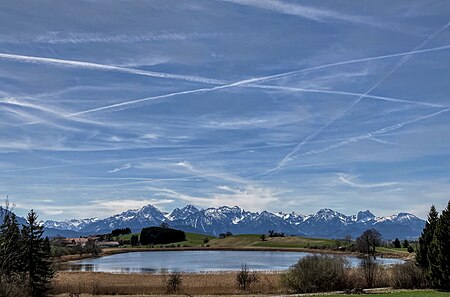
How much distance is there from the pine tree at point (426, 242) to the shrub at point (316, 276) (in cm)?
705

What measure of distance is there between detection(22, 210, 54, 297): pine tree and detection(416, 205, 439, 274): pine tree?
3206 cm

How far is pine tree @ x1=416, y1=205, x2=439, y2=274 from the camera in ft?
152

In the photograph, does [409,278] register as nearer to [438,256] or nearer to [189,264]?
[438,256]

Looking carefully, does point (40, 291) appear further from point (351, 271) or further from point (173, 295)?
point (351, 271)

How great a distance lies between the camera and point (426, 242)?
156 feet

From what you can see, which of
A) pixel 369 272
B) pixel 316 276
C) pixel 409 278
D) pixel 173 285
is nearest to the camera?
pixel 316 276

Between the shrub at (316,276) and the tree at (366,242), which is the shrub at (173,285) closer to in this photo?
the shrub at (316,276)

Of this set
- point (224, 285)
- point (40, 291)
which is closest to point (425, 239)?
point (224, 285)

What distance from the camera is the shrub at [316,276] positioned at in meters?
45.5

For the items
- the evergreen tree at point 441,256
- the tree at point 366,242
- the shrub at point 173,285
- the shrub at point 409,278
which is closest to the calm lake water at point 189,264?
the tree at point 366,242

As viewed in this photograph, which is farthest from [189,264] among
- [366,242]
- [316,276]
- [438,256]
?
[438,256]

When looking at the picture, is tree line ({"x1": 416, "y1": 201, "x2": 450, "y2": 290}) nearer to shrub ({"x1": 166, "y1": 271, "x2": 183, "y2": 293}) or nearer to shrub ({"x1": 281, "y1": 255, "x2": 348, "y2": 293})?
shrub ({"x1": 281, "y1": 255, "x2": 348, "y2": 293})

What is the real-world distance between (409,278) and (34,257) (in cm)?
3227

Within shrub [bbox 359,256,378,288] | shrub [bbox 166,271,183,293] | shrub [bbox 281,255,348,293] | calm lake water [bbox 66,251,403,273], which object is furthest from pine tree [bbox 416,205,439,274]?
calm lake water [bbox 66,251,403,273]
